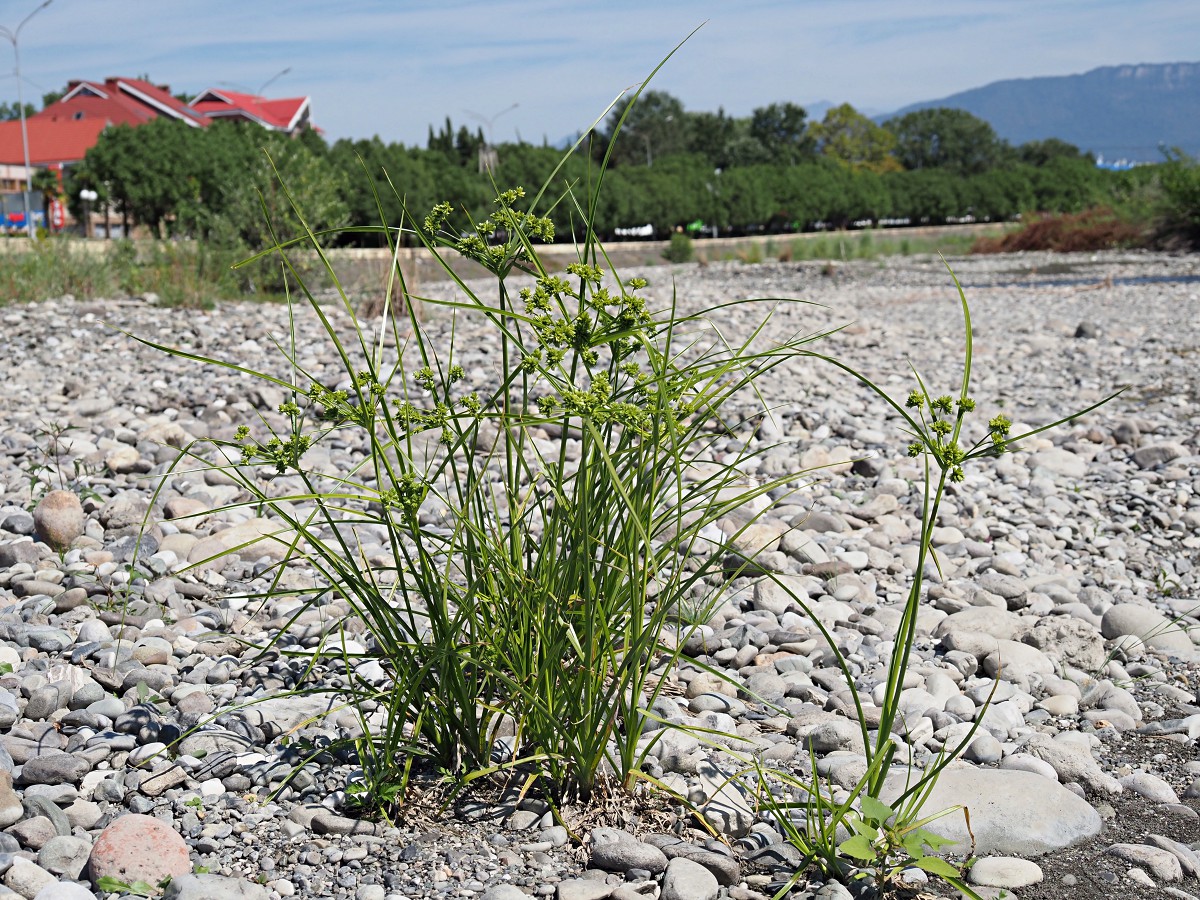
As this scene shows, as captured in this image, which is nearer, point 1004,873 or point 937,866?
point 937,866

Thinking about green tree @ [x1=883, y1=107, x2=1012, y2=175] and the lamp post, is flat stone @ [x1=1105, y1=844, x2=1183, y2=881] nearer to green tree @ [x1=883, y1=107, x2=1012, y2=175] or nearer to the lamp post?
the lamp post

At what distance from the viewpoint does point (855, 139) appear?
67.2m

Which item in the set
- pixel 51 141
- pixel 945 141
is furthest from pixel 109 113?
pixel 945 141

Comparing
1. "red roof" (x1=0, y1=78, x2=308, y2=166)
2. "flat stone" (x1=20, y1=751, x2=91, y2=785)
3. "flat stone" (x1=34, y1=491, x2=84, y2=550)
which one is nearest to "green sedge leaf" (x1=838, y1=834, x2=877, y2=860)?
"flat stone" (x1=20, y1=751, x2=91, y2=785)

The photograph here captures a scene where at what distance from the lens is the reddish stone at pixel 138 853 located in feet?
5.65

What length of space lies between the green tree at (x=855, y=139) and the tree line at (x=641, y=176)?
0.09 m

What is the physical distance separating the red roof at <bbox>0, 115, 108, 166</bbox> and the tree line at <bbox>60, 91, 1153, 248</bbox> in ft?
55.3

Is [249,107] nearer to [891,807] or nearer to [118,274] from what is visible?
[118,274]

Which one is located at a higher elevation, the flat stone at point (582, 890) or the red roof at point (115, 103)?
the red roof at point (115, 103)

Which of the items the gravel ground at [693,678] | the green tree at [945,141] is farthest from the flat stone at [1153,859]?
the green tree at [945,141]

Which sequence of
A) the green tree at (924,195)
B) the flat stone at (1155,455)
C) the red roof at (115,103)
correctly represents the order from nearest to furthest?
the flat stone at (1155,455), the green tree at (924,195), the red roof at (115,103)

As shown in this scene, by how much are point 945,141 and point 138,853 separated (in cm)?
7617

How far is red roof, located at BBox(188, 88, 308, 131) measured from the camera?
52469mm

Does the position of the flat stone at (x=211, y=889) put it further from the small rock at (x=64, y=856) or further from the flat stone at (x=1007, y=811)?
the flat stone at (x=1007, y=811)
